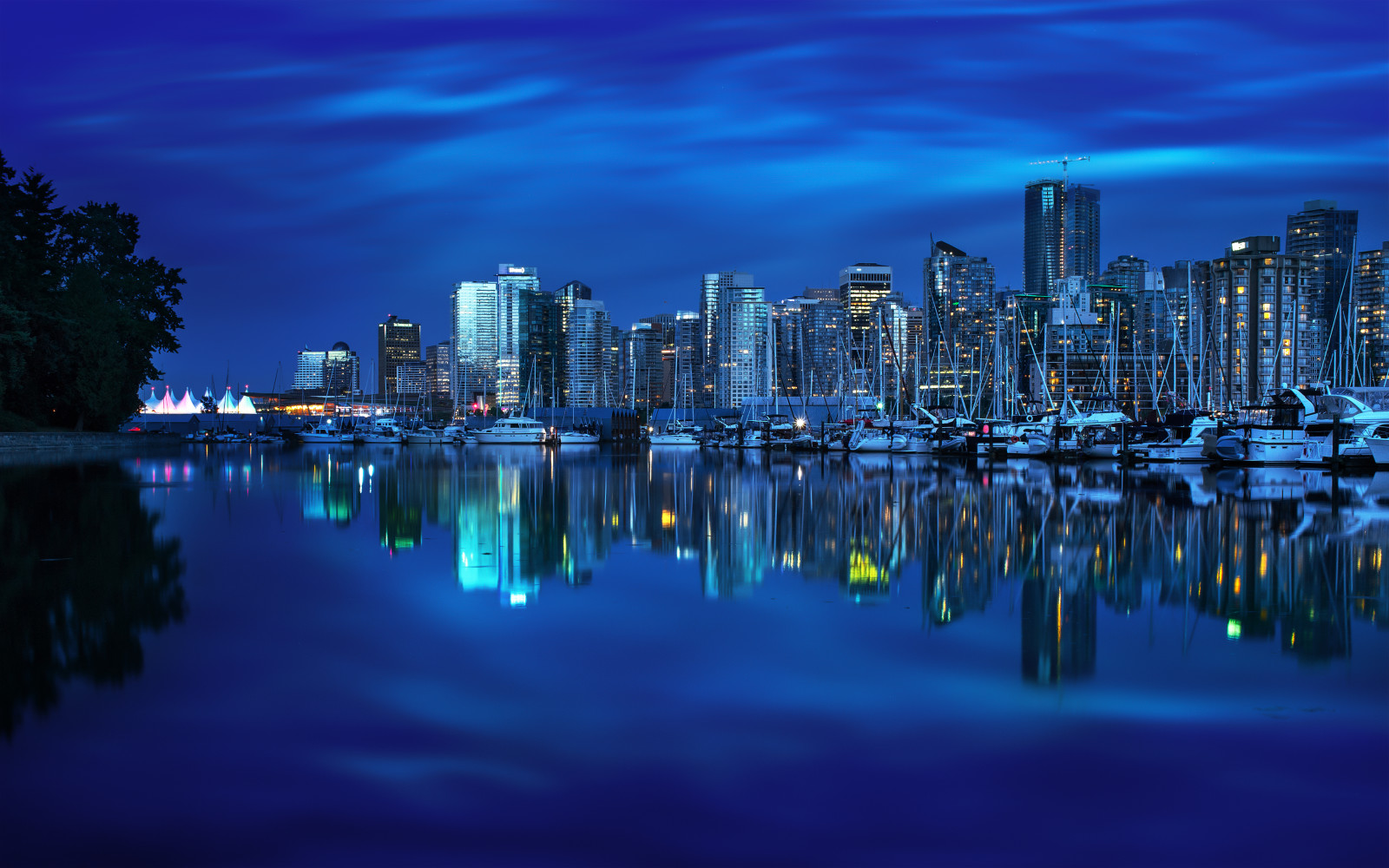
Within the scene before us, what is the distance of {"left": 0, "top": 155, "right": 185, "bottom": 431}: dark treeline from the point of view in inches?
2283

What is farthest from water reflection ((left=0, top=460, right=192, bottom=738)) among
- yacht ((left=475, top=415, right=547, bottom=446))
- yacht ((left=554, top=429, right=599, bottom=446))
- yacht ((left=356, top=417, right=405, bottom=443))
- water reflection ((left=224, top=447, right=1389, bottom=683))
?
yacht ((left=356, top=417, right=405, bottom=443))

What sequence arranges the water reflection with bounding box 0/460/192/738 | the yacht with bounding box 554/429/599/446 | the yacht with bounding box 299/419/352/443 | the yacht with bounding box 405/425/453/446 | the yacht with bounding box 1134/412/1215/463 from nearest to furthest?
1. the water reflection with bounding box 0/460/192/738
2. the yacht with bounding box 1134/412/1215/463
3. the yacht with bounding box 554/429/599/446
4. the yacht with bounding box 405/425/453/446
5. the yacht with bounding box 299/419/352/443

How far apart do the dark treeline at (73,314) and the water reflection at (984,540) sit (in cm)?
3143

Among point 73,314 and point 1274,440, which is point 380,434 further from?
point 1274,440

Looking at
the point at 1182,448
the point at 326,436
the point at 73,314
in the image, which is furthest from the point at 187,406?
the point at 1182,448

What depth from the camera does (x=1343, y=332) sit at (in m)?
101

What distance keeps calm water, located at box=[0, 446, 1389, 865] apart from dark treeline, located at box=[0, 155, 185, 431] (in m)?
47.6

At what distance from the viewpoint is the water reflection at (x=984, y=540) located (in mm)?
12930

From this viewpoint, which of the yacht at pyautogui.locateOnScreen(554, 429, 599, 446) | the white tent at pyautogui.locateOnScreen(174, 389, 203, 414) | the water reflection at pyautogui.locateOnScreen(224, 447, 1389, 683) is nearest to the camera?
the water reflection at pyautogui.locateOnScreen(224, 447, 1389, 683)

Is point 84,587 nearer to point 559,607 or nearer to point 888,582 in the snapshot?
point 559,607

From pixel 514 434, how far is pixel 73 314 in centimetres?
4492

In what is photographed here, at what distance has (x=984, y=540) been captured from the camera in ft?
Answer: 64.8

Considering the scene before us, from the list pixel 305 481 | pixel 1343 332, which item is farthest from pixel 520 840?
pixel 1343 332

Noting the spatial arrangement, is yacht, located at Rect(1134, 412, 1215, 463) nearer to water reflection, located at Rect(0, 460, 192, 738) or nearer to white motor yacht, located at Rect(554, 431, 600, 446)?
water reflection, located at Rect(0, 460, 192, 738)
